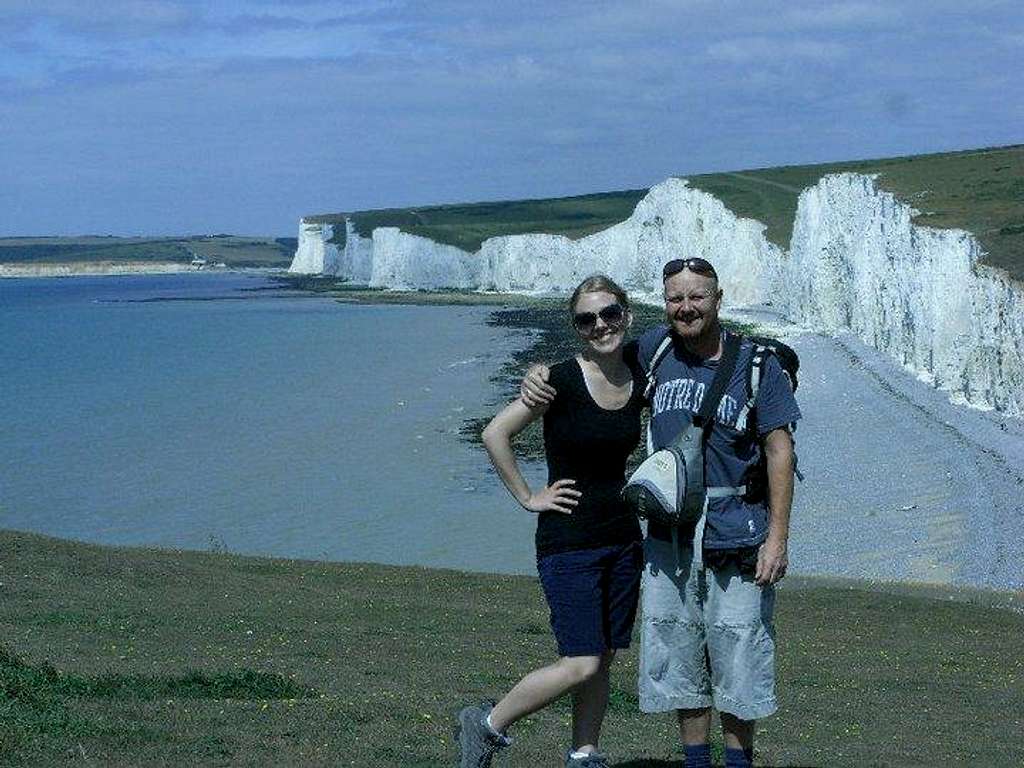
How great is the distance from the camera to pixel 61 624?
1338 centimetres

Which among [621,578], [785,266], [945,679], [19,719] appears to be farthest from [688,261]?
[785,266]

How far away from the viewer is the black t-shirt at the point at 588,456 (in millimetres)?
6160

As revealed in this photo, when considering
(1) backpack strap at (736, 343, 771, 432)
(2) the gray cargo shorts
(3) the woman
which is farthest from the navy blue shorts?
(1) backpack strap at (736, 343, 771, 432)

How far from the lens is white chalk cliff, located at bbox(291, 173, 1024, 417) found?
1764 inches

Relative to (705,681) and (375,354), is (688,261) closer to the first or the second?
(705,681)

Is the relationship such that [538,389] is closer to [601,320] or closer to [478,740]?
[601,320]

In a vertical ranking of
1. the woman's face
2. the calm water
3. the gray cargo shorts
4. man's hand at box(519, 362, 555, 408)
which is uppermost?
the woman's face

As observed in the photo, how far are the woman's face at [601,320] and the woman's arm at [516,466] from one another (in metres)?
0.39

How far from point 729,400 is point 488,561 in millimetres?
20930

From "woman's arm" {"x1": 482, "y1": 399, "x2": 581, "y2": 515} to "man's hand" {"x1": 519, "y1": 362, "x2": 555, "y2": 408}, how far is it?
0.05 meters

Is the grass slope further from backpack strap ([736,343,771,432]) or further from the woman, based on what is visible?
backpack strap ([736,343,771,432])

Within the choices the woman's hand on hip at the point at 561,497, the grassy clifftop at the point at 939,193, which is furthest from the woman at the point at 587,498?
the grassy clifftop at the point at 939,193

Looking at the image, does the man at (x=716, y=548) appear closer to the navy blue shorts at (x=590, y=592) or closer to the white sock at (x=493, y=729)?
the navy blue shorts at (x=590, y=592)

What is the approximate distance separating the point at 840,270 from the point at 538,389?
7257 cm
